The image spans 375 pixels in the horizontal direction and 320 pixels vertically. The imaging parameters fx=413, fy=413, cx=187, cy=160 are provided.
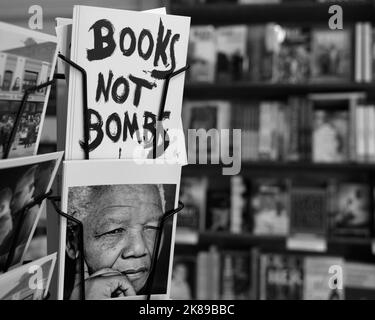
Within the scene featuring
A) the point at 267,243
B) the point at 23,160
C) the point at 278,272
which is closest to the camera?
the point at 23,160

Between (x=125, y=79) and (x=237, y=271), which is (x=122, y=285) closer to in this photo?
(x=125, y=79)

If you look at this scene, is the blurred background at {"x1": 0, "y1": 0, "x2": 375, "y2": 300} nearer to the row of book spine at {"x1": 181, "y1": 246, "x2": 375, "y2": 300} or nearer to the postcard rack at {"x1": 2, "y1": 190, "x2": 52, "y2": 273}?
the row of book spine at {"x1": 181, "y1": 246, "x2": 375, "y2": 300}

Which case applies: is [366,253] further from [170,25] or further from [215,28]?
[170,25]

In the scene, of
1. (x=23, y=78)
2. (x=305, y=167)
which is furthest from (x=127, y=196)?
(x=305, y=167)

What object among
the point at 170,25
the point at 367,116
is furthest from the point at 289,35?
the point at 170,25

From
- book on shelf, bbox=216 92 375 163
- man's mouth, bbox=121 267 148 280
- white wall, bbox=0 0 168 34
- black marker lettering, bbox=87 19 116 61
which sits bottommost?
man's mouth, bbox=121 267 148 280

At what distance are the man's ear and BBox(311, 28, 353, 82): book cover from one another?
4.67 ft

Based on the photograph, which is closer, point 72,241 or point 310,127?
point 72,241

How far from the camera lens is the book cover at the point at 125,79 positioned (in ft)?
1.29

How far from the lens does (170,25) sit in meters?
0.42

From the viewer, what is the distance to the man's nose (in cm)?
42

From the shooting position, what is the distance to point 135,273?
427 mm

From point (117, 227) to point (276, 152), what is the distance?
1.32m

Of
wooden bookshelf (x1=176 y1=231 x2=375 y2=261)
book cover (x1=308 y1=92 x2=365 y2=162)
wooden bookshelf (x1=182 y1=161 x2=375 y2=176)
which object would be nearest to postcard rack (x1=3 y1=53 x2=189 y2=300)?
wooden bookshelf (x1=182 y1=161 x2=375 y2=176)
